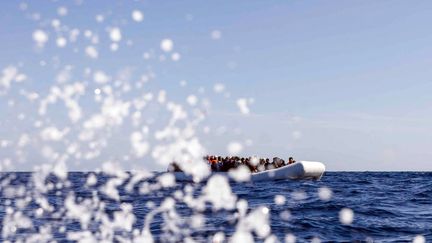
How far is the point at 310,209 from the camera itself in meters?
16.7

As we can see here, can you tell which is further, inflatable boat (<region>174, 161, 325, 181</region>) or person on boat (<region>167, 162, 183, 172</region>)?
person on boat (<region>167, 162, 183, 172</region>)

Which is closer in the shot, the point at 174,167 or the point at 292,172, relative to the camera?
the point at 292,172

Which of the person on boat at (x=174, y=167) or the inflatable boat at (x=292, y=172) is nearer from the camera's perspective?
the inflatable boat at (x=292, y=172)

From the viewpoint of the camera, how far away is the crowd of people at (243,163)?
3841 cm

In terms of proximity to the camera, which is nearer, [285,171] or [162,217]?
[162,217]

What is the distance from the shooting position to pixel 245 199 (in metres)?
21.0

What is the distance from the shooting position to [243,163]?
39406 millimetres

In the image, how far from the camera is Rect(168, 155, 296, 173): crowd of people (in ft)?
126

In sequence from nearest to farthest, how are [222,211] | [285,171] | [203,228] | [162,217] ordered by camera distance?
[203,228]
[162,217]
[222,211]
[285,171]

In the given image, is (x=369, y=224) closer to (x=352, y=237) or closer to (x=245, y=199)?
(x=352, y=237)

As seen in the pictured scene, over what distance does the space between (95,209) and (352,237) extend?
9282 mm

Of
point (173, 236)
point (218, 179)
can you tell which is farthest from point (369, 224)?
point (218, 179)

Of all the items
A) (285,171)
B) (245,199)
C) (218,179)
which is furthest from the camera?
(218,179)

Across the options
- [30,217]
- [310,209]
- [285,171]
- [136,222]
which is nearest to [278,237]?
[136,222]
